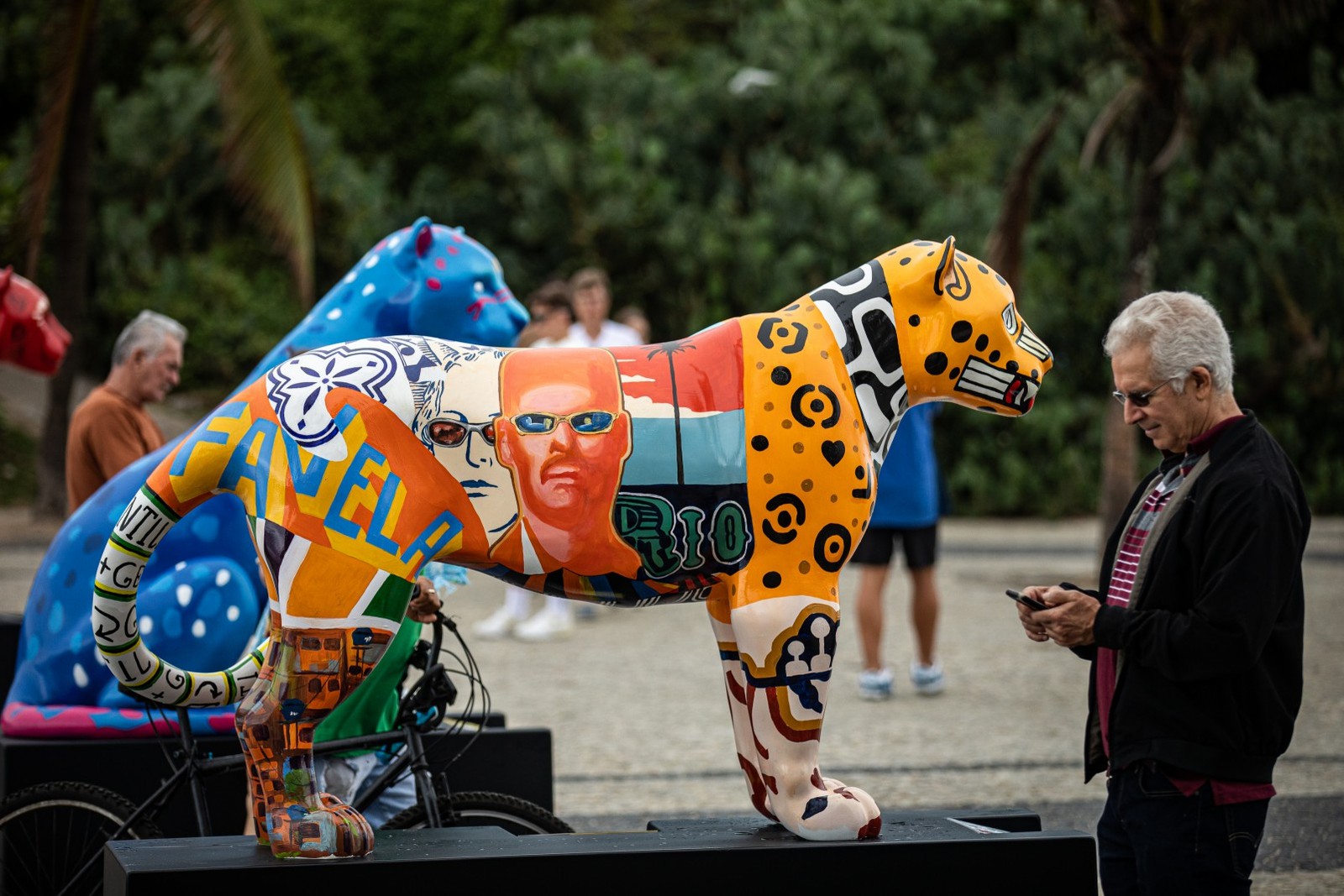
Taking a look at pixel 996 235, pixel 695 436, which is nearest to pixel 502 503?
pixel 695 436

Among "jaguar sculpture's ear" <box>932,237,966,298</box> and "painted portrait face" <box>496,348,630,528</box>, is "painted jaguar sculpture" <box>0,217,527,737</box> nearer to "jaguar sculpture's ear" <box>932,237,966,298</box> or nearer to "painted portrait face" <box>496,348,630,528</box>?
"painted portrait face" <box>496,348,630,528</box>

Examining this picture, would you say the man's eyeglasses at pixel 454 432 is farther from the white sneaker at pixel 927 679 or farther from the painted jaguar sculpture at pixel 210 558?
the white sneaker at pixel 927 679

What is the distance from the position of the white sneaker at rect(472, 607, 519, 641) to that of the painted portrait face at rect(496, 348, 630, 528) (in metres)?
7.07

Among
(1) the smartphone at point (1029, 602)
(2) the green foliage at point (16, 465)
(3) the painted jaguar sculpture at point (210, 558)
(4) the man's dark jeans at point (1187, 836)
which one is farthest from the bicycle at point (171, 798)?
(2) the green foliage at point (16, 465)

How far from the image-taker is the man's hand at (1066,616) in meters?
3.23

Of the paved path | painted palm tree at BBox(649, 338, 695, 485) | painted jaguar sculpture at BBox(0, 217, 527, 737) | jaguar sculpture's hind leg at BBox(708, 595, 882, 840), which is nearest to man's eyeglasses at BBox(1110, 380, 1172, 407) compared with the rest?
jaguar sculpture's hind leg at BBox(708, 595, 882, 840)

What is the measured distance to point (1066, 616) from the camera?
3230mm

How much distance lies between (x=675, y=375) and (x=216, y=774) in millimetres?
1828

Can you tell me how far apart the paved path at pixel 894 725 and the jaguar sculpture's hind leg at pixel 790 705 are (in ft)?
8.18

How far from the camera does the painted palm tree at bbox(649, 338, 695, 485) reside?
2.96 metres

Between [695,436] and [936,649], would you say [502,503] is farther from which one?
[936,649]

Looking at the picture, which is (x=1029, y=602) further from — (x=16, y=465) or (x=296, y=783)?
(x=16, y=465)

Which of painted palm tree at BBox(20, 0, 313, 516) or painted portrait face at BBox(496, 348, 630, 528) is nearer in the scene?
painted portrait face at BBox(496, 348, 630, 528)

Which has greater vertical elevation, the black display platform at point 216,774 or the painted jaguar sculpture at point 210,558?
the painted jaguar sculpture at point 210,558
